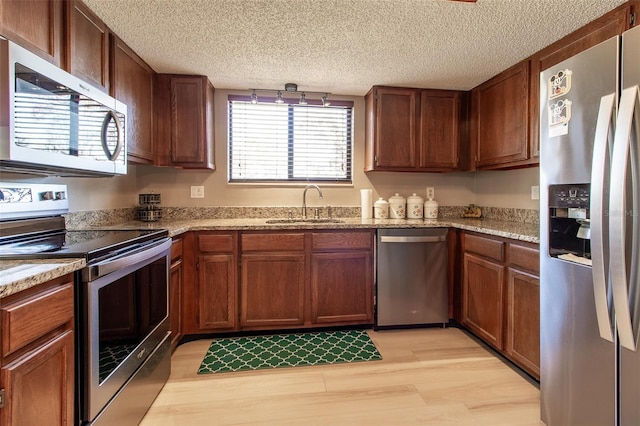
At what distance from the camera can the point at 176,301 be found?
88.3 inches

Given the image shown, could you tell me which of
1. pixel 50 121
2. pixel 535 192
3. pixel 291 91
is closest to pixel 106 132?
pixel 50 121

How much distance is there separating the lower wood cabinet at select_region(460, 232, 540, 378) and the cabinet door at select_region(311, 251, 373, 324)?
76 centimetres

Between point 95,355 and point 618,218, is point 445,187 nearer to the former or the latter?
point 618,218

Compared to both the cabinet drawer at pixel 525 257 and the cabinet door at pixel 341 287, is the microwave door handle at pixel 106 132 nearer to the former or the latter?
the cabinet door at pixel 341 287

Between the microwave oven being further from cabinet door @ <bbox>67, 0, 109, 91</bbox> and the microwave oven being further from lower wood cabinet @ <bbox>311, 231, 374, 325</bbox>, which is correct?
lower wood cabinet @ <bbox>311, 231, 374, 325</bbox>

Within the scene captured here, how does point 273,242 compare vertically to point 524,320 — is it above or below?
above

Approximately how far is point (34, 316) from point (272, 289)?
165 cm

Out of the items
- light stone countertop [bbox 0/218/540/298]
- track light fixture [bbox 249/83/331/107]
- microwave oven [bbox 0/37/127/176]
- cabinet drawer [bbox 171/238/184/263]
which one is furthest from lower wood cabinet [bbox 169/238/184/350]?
track light fixture [bbox 249/83/331/107]

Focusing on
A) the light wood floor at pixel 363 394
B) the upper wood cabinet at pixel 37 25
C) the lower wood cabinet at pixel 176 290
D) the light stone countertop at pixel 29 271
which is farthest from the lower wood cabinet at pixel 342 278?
the upper wood cabinet at pixel 37 25

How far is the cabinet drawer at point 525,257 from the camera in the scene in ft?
5.94

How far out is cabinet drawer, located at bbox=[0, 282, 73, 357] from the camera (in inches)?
33.4

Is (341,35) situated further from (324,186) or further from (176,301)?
(176,301)

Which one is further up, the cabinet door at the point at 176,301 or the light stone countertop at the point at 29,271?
the light stone countertop at the point at 29,271

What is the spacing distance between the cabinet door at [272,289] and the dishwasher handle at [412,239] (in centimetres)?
68
